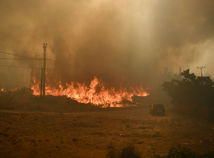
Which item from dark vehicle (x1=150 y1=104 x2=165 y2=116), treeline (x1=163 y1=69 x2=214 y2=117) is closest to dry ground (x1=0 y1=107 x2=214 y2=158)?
dark vehicle (x1=150 y1=104 x2=165 y2=116)

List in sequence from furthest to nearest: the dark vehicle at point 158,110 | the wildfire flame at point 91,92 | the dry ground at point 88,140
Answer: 1. the wildfire flame at point 91,92
2. the dark vehicle at point 158,110
3. the dry ground at point 88,140

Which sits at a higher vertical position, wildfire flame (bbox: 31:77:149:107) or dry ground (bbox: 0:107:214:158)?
wildfire flame (bbox: 31:77:149:107)

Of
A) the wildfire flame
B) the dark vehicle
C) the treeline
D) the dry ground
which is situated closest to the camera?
the dry ground

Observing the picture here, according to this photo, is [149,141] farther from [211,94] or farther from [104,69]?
[104,69]

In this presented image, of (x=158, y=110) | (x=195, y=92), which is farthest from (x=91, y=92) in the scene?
(x=195, y=92)

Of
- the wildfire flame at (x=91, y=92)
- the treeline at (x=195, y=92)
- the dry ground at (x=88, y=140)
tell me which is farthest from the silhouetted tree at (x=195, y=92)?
the wildfire flame at (x=91, y=92)

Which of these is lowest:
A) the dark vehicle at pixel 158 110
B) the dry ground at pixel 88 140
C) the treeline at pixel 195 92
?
the dry ground at pixel 88 140

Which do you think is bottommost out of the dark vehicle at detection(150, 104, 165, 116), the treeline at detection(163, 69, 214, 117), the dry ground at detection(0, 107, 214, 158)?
the dry ground at detection(0, 107, 214, 158)

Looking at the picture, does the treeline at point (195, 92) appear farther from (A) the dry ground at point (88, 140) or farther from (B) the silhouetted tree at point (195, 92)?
(A) the dry ground at point (88, 140)

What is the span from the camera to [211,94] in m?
22.6

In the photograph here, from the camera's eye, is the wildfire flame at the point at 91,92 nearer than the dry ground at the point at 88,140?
No

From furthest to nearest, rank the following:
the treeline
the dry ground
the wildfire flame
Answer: the wildfire flame, the treeline, the dry ground

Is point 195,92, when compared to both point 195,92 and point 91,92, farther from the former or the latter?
point 91,92

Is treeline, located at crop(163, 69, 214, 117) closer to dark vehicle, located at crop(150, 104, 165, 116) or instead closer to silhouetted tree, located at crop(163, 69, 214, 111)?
silhouetted tree, located at crop(163, 69, 214, 111)
